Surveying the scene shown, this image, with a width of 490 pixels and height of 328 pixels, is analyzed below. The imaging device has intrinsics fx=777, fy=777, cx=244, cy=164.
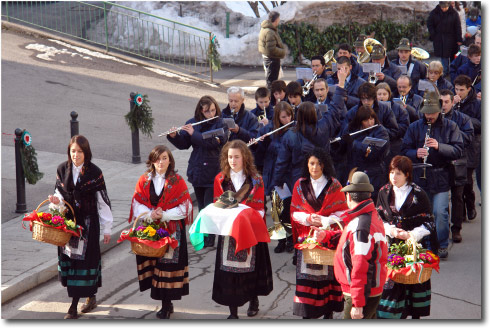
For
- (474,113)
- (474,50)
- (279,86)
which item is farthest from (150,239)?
(474,50)

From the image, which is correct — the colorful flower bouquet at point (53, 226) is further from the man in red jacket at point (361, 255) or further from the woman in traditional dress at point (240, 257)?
the man in red jacket at point (361, 255)

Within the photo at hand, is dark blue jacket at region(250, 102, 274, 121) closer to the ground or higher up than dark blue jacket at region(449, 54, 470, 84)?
closer to the ground

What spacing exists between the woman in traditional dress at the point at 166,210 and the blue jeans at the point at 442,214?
3.19 m

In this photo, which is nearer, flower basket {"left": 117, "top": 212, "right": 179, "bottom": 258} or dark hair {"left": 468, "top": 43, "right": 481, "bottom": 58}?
flower basket {"left": 117, "top": 212, "right": 179, "bottom": 258}

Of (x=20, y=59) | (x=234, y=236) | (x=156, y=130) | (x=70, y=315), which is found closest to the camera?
(x=234, y=236)

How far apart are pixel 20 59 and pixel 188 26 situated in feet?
14.8

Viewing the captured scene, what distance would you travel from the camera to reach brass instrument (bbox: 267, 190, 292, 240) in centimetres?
922

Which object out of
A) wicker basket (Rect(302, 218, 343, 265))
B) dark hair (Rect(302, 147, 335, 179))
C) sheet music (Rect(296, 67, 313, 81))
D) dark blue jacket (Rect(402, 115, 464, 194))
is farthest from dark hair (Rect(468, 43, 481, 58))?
wicker basket (Rect(302, 218, 343, 265))

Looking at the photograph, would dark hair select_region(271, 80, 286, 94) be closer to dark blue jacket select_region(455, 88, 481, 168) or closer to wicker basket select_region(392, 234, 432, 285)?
dark blue jacket select_region(455, 88, 481, 168)

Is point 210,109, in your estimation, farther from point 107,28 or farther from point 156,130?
point 107,28

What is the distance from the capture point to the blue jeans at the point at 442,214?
9070mm

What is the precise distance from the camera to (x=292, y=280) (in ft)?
27.9

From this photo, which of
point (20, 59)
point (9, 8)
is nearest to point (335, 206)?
point (20, 59)

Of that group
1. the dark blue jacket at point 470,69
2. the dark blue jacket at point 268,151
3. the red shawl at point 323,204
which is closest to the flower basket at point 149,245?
the red shawl at point 323,204
